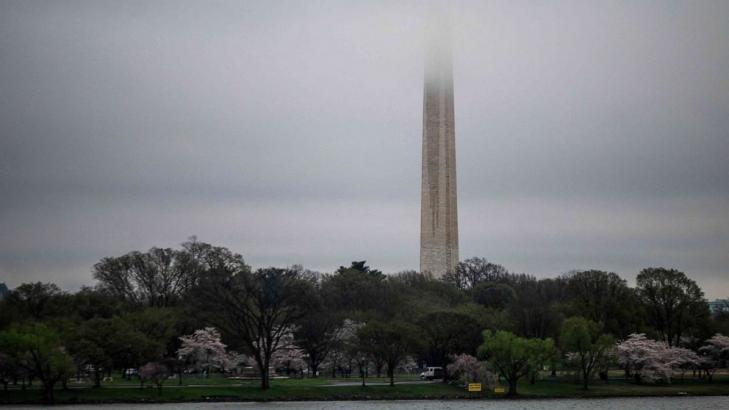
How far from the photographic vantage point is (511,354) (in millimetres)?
75812

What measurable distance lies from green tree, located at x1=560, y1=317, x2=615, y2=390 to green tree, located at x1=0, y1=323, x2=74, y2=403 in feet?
127

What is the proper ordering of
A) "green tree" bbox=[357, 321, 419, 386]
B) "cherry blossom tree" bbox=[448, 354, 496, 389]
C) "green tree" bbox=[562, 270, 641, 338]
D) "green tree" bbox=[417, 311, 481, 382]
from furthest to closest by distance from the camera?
"green tree" bbox=[562, 270, 641, 338] → "green tree" bbox=[417, 311, 481, 382] → "green tree" bbox=[357, 321, 419, 386] → "cherry blossom tree" bbox=[448, 354, 496, 389]

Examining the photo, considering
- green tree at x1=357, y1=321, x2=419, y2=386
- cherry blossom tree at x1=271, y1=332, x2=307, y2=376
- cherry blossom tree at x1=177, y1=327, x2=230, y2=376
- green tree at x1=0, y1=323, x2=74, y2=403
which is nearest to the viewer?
green tree at x1=0, y1=323, x2=74, y2=403

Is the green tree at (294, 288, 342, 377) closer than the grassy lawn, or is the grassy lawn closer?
the grassy lawn

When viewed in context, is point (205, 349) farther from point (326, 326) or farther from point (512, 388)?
point (512, 388)

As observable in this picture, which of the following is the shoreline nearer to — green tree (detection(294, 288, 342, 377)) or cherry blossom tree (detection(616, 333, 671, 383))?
cherry blossom tree (detection(616, 333, 671, 383))

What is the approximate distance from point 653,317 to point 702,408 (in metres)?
34.4

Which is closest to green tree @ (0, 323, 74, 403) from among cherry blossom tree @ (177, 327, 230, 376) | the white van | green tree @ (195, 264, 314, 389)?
green tree @ (195, 264, 314, 389)

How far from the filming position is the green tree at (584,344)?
8012cm

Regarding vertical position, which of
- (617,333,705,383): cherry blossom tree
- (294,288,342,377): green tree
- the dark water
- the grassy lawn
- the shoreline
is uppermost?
(294,288,342,377): green tree

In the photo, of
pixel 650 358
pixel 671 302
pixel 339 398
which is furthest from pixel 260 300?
pixel 671 302

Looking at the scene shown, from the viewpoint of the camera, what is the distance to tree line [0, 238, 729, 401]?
74.2 meters

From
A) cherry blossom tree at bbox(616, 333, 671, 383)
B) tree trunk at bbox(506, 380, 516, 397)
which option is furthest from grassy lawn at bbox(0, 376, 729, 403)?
cherry blossom tree at bbox(616, 333, 671, 383)

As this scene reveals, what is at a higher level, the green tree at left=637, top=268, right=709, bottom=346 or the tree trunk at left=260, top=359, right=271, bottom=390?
the green tree at left=637, top=268, right=709, bottom=346
